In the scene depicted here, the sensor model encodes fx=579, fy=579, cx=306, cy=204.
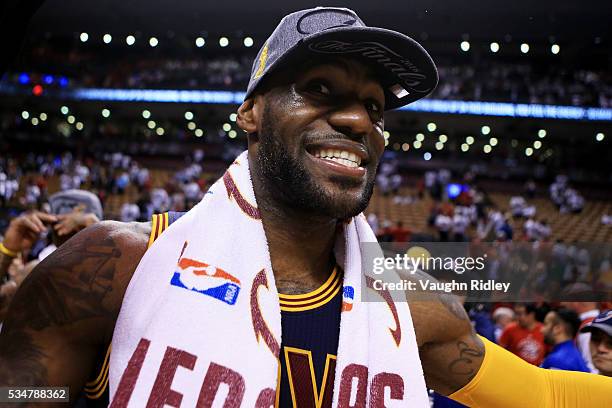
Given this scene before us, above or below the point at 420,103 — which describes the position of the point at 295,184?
below

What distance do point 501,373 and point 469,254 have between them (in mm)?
557

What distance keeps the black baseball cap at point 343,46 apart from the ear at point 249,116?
0.05 meters

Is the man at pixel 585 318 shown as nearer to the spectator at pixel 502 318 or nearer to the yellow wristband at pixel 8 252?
the spectator at pixel 502 318

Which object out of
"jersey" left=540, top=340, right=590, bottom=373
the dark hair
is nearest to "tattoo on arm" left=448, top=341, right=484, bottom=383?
"jersey" left=540, top=340, right=590, bottom=373

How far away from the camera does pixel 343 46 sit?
4.59 ft

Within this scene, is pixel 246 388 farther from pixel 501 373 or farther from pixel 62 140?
pixel 62 140

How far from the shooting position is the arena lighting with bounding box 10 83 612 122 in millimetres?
26000

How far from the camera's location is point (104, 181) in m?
20.3

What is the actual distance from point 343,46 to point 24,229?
1.74 meters

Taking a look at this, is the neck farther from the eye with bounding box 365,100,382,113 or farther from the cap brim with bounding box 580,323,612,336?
the cap brim with bounding box 580,323,612,336

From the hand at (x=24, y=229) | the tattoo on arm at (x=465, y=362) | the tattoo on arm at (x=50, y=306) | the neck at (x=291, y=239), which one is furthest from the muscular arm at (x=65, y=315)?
the hand at (x=24, y=229)

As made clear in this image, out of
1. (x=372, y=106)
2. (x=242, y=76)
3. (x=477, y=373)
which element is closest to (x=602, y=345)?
(x=477, y=373)

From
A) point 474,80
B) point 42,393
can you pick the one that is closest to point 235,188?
point 42,393

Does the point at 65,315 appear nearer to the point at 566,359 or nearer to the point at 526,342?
the point at 566,359
